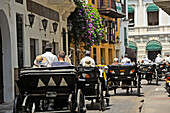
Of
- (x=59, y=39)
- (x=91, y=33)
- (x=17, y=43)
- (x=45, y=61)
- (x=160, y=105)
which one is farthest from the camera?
(x=91, y=33)

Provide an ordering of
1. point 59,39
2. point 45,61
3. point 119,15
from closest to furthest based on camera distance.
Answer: point 45,61 < point 59,39 < point 119,15

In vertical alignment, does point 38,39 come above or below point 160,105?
above

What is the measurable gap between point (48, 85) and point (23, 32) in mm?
9066

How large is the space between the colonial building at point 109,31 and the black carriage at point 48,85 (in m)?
25.7

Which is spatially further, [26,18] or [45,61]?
[26,18]

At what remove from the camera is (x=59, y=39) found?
2575cm

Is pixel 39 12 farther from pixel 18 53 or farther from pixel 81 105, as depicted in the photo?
pixel 81 105

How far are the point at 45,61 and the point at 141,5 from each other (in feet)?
140

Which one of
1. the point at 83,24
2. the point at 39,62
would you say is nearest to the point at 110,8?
the point at 83,24

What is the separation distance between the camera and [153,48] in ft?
175

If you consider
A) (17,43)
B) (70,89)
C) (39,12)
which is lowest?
(70,89)

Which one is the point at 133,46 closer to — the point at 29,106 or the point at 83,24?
the point at 83,24

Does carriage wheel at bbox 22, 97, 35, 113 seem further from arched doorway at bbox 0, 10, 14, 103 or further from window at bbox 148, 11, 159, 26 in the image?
window at bbox 148, 11, 159, 26

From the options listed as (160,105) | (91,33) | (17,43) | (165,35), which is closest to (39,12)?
(17,43)
